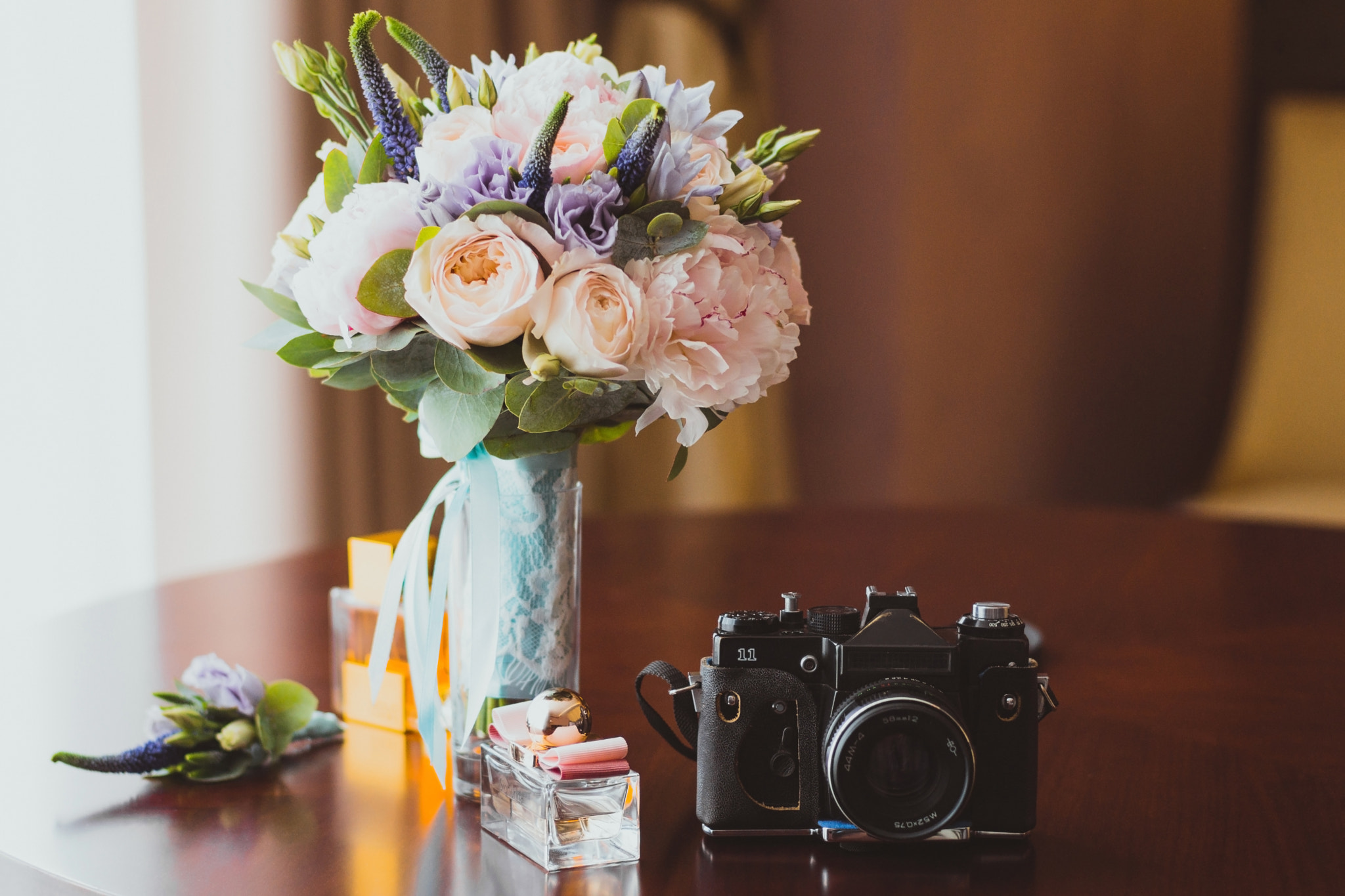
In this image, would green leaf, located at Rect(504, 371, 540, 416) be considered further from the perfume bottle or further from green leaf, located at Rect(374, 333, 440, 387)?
the perfume bottle

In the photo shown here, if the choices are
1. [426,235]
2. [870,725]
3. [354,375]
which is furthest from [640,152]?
[870,725]

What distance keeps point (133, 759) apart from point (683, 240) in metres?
0.47

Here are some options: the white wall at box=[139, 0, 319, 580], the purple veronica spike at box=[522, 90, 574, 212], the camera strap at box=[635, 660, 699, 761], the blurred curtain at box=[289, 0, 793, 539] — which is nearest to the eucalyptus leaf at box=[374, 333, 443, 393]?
the purple veronica spike at box=[522, 90, 574, 212]

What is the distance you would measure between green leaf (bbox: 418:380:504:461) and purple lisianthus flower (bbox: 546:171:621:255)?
3.8 inches

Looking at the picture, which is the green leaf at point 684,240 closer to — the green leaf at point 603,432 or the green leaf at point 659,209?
the green leaf at point 659,209

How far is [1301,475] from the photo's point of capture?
2.80 metres

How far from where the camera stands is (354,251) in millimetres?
641

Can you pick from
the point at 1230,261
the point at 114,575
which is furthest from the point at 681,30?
the point at 114,575

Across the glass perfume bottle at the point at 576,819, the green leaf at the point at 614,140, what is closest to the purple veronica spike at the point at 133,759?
the glass perfume bottle at the point at 576,819

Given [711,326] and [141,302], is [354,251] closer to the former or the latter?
[711,326]

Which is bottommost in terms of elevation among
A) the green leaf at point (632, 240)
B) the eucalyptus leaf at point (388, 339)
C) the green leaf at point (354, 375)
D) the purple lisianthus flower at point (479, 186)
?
the green leaf at point (354, 375)

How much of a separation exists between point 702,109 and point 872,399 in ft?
7.60

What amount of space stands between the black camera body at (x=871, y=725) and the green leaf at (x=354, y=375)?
0.26 metres

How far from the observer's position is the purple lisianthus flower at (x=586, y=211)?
2.11 ft
